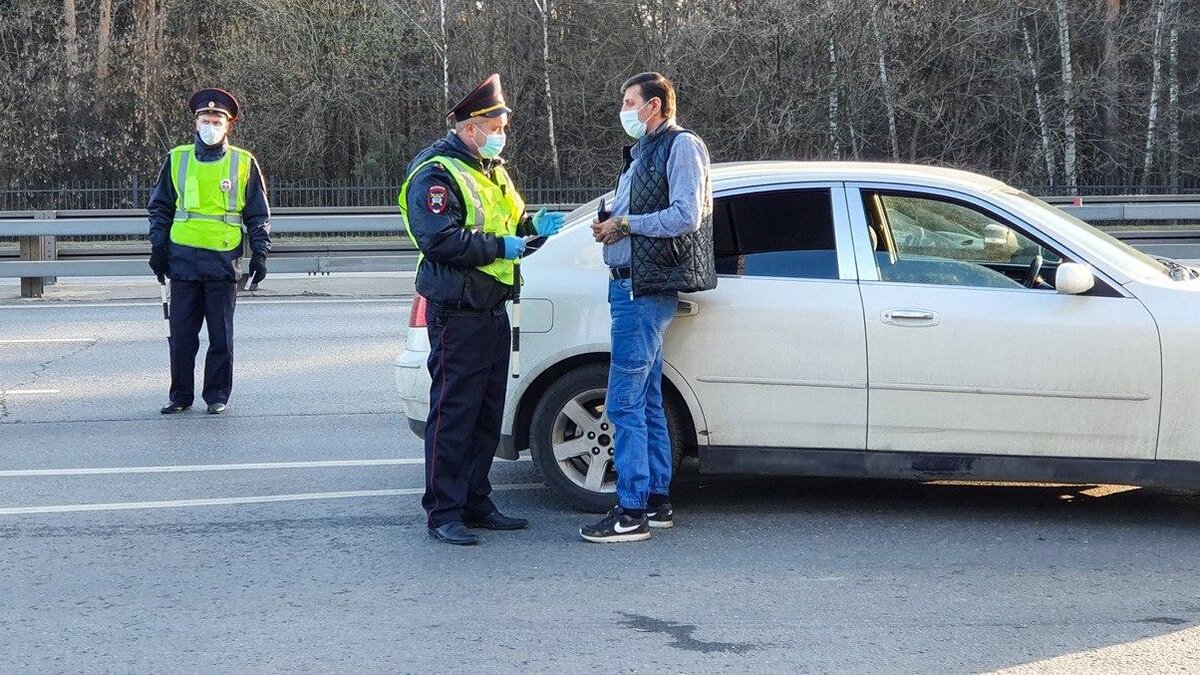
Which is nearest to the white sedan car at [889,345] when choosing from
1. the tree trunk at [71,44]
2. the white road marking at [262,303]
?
the white road marking at [262,303]

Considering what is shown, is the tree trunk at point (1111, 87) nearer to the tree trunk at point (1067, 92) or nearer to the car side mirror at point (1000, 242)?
the tree trunk at point (1067, 92)

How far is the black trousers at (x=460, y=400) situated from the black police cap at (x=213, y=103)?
11.1 ft

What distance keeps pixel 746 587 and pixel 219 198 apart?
4898mm

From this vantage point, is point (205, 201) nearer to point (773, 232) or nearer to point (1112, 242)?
point (773, 232)

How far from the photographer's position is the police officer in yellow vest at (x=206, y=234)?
8836 mm

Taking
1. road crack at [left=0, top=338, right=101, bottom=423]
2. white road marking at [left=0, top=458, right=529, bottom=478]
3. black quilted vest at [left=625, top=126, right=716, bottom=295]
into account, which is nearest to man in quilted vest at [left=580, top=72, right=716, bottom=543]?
black quilted vest at [left=625, top=126, right=716, bottom=295]

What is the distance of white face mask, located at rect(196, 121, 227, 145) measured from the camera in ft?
28.9

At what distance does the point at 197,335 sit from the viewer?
8.98m

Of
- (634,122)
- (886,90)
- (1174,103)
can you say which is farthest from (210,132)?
(1174,103)

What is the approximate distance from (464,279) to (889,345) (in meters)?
1.76

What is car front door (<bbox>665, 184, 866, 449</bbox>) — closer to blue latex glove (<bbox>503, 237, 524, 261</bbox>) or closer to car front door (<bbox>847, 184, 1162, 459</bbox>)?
car front door (<bbox>847, 184, 1162, 459</bbox>)

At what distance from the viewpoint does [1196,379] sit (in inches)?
227

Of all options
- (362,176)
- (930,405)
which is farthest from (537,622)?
(362,176)

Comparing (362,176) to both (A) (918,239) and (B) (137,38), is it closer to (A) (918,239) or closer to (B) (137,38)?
(B) (137,38)
